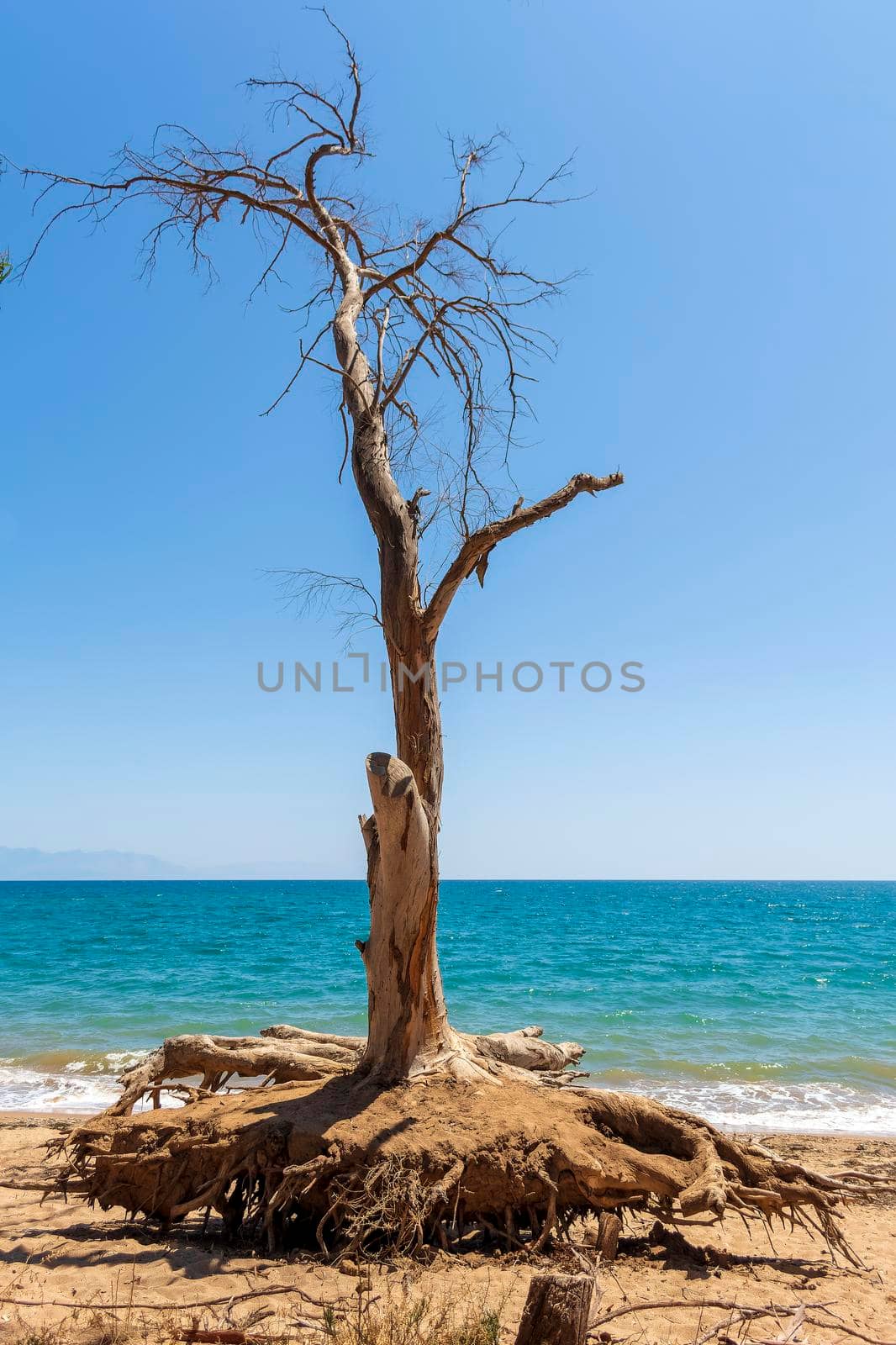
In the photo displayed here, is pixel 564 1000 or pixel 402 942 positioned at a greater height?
pixel 402 942

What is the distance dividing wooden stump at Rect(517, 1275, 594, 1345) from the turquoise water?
829 cm

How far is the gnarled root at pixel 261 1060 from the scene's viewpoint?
6.77 m

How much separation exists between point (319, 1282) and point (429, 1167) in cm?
84

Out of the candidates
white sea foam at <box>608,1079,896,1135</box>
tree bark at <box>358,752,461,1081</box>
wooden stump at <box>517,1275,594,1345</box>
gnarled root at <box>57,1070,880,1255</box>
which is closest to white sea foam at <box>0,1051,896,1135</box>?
white sea foam at <box>608,1079,896,1135</box>

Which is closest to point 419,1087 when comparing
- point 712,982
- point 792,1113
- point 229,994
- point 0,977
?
point 792,1113

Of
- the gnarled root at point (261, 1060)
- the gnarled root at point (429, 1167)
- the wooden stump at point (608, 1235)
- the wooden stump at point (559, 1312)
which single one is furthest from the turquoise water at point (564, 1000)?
the wooden stump at point (559, 1312)

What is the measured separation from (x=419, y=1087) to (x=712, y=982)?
20.4 metres

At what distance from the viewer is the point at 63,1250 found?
527 cm

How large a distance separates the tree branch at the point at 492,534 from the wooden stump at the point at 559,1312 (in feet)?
13.2

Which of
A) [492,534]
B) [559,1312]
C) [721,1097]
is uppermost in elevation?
[492,534]

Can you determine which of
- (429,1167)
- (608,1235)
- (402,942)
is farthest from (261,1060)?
(608,1235)

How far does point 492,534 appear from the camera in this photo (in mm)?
6000

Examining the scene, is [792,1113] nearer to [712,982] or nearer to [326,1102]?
[326,1102]

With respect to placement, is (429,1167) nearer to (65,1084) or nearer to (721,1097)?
(721,1097)
